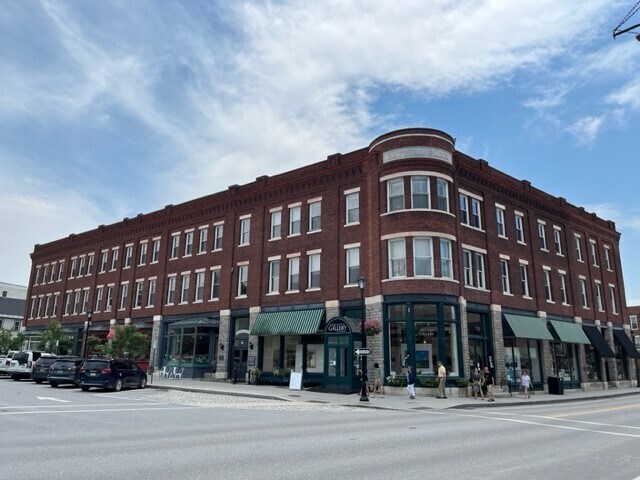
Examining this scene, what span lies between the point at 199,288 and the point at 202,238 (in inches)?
150

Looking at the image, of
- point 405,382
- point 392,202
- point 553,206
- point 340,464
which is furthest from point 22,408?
point 553,206

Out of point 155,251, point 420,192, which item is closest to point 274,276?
point 420,192

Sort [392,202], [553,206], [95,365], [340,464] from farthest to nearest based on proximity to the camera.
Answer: [553,206] → [392,202] → [95,365] → [340,464]

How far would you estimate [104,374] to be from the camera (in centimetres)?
2456

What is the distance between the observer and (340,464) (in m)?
8.35

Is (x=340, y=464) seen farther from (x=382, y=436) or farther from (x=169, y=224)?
(x=169, y=224)

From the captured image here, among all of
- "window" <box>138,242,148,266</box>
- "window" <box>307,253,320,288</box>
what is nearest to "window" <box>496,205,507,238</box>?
"window" <box>307,253,320,288</box>

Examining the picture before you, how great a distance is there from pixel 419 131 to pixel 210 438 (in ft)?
69.7

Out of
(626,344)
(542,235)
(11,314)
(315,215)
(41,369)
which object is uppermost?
(542,235)

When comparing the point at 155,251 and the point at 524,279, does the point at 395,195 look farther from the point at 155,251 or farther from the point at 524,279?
the point at 155,251

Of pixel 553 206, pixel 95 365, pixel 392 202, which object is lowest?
pixel 95 365

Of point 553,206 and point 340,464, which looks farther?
point 553,206

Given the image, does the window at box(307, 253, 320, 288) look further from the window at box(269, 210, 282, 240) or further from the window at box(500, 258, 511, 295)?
the window at box(500, 258, 511, 295)

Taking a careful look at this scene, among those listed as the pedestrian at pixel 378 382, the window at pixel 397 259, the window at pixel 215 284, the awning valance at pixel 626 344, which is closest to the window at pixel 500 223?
the window at pixel 397 259
